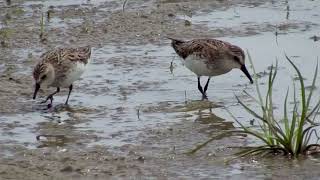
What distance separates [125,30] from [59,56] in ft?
10.3

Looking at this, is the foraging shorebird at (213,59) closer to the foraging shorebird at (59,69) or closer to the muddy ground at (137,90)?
the muddy ground at (137,90)

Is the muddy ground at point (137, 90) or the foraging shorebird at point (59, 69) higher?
the foraging shorebird at point (59, 69)

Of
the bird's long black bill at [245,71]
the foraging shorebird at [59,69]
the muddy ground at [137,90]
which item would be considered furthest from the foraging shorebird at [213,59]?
the foraging shorebird at [59,69]

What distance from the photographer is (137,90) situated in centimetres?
1143

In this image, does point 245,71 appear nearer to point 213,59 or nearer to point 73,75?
point 213,59

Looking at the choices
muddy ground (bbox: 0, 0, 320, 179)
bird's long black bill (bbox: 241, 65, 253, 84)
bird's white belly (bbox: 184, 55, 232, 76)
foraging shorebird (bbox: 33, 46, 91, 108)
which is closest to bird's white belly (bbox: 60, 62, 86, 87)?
foraging shorebird (bbox: 33, 46, 91, 108)

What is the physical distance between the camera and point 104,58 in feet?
42.3

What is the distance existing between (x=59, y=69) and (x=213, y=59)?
1.88m

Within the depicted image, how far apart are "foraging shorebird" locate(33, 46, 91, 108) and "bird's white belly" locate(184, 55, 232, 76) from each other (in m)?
1.31

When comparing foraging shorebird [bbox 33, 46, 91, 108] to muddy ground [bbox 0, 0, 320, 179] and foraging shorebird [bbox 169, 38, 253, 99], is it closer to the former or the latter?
muddy ground [bbox 0, 0, 320, 179]

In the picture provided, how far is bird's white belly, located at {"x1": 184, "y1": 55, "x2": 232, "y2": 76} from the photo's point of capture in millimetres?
11641

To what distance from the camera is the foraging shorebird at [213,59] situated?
11586 millimetres

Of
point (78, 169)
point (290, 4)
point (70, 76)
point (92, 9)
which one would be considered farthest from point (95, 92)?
point (290, 4)

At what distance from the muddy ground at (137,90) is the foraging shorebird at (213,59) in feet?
0.80
